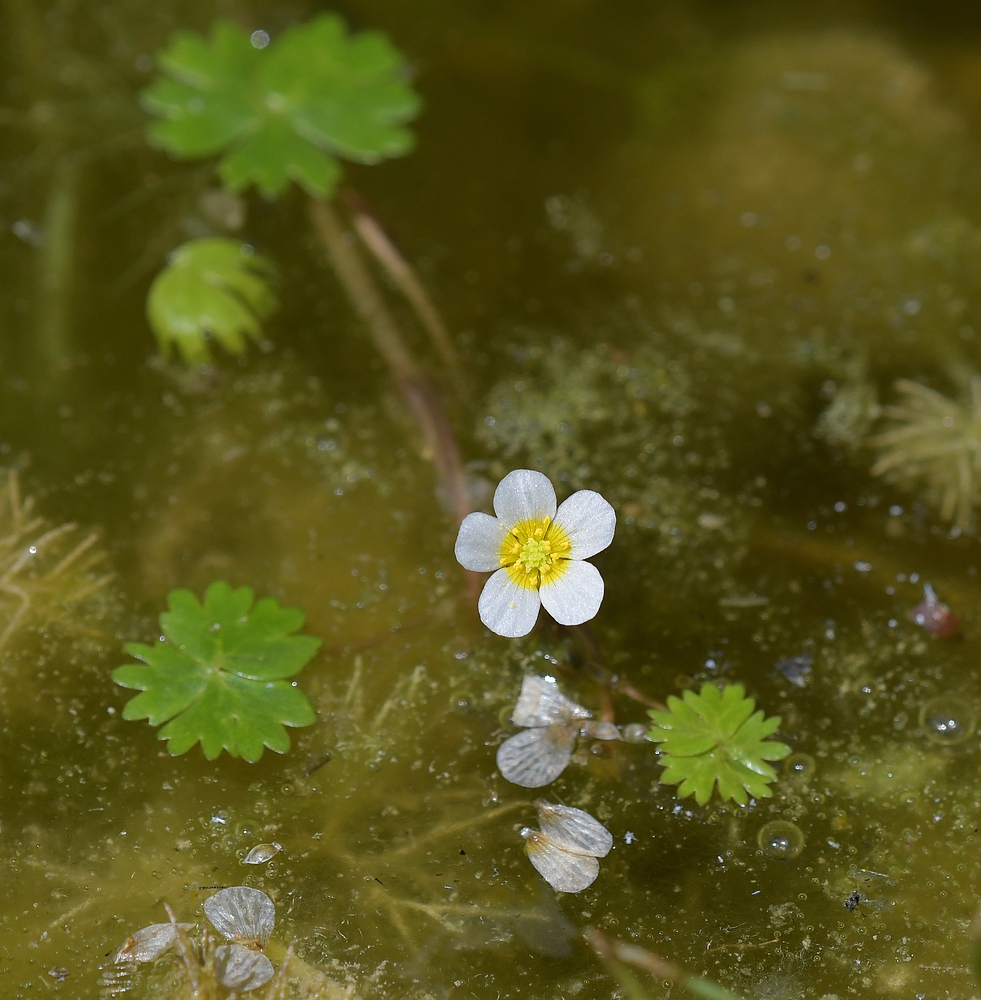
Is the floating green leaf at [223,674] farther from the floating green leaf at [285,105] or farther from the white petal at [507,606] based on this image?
the floating green leaf at [285,105]

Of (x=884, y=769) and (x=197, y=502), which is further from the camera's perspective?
(x=197, y=502)

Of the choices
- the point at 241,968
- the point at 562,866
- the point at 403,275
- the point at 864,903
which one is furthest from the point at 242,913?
the point at 403,275

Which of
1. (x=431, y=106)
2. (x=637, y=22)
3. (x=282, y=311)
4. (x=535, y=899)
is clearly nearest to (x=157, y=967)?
(x=535, y=899)

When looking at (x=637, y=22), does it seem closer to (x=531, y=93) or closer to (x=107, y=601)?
(x=531, y=93)

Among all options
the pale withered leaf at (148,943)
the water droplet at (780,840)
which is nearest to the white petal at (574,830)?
the water droplet at (780,840)

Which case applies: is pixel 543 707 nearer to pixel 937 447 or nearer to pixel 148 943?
pixel 148 943

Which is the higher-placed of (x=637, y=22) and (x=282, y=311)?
(x=637, y=22)
